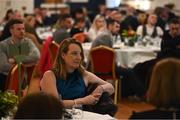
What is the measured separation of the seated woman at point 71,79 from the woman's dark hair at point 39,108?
1.84 meters

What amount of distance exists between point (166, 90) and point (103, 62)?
4149mm

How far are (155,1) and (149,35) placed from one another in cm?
725

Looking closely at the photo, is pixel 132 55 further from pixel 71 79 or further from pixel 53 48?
pixel 71 79

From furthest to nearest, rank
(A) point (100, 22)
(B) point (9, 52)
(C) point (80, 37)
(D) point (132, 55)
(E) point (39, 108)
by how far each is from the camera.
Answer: (A) point (100, 22) → (C) point (80, 37) → (D) point (132, 55) → (B) point (9, 52) → (E) point (39, 108)

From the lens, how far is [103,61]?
262 inches

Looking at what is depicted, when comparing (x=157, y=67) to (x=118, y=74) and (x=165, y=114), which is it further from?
(x=118, y=74)

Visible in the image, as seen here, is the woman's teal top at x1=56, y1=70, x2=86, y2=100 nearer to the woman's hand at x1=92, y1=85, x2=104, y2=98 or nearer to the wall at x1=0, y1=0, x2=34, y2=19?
the woman's hand at x1=92, y1=85, x2=104, y2=98

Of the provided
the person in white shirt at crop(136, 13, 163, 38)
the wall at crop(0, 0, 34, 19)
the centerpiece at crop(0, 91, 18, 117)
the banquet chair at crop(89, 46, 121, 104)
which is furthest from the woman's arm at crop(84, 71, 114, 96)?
the wall at crop(0, 0, 34, 19)

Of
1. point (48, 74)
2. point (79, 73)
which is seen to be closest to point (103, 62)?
point (79, 73)

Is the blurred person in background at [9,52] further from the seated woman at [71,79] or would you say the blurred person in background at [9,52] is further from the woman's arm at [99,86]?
the woman's arm at [99,86]

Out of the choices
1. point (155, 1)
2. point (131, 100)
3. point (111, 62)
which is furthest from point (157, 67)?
point (155, 1)

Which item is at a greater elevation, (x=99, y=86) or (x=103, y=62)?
(x=99, y=86)

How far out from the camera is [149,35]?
931cm

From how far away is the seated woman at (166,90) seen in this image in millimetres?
2514
